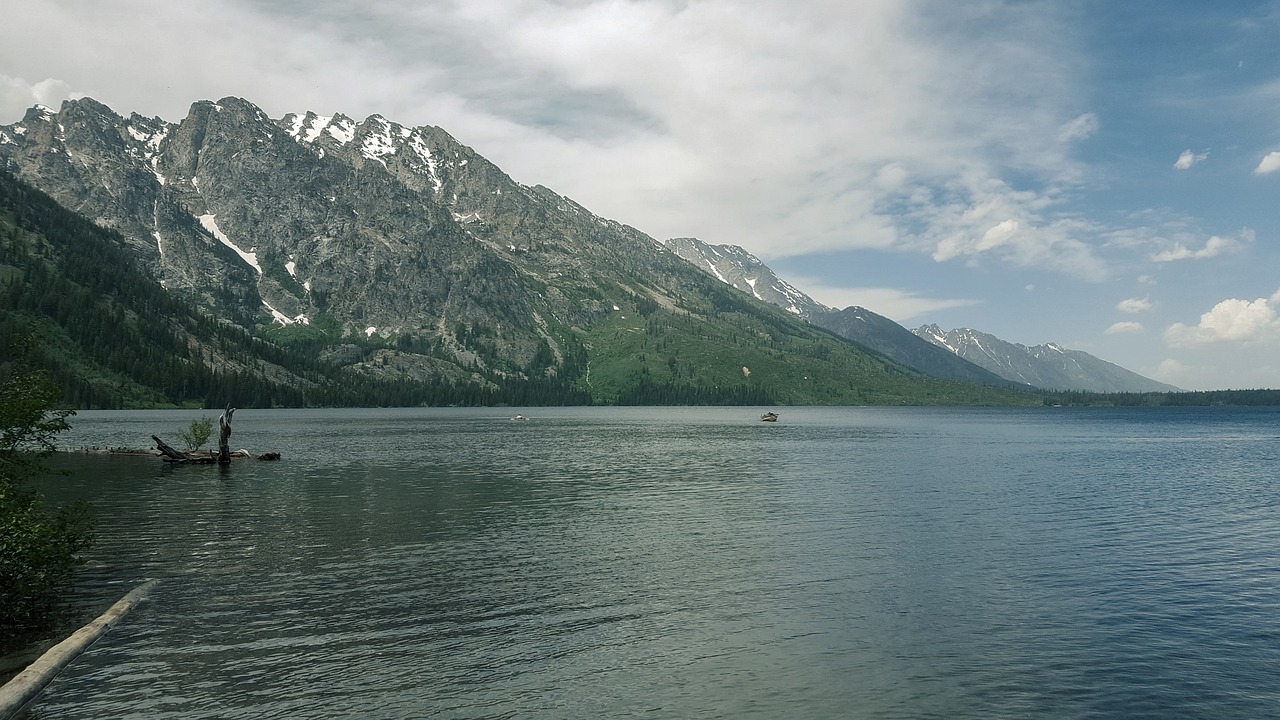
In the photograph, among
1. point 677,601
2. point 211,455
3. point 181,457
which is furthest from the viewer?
point 211,455

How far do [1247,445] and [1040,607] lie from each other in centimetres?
17483

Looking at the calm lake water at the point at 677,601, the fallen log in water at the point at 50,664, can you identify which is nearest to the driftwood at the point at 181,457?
the calm lake water at the point at 677,601

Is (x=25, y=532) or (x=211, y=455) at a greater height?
(x=25, y=532)

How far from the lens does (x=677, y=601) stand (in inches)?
1375

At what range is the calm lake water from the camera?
23469 millimetres

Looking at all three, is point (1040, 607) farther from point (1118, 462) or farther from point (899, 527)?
point (1118, 462)

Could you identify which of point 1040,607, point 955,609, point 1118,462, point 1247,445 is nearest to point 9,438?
point 955,609

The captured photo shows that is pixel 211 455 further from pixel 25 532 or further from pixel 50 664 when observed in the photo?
pixel 50 664

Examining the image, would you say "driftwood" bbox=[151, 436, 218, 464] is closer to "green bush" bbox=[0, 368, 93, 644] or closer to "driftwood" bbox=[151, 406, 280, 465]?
"driftwood" bbox=[151, 406, 280, 465]

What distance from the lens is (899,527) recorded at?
5569 cm

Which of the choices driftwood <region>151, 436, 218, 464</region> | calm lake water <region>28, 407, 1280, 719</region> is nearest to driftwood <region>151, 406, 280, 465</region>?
driftwood <region>151, 436, 218, 464</region>

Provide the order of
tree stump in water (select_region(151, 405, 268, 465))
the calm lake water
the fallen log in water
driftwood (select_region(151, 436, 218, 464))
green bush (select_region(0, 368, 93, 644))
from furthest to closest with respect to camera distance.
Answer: driftwood (select_region(151, 436, 218, 464))
tree stump in water (select_region(151, 405, 268, 465))
green bush (select_region(0, 368, 93, 644))
the calm lake water
the fallen log in water

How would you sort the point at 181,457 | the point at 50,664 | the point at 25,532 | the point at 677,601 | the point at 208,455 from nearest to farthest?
the point at 50,664 → the point at 25,532 → the point at 677,601 → the point at 181,457 → the point at 208,455

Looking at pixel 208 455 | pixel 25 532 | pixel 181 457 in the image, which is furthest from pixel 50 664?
pixel 208 455
